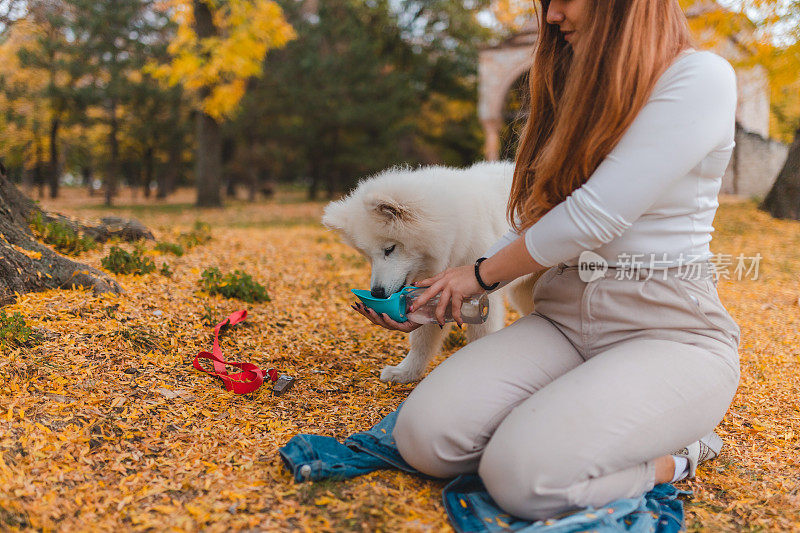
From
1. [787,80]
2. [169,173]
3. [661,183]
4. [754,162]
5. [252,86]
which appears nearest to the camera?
[661,183]

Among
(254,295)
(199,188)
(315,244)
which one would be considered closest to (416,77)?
(199,188)

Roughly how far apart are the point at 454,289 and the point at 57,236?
3.30 meters

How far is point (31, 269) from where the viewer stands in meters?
3.25

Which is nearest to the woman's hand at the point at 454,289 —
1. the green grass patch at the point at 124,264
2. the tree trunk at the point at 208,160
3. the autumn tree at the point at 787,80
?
the green grass patch at the point at 124,264

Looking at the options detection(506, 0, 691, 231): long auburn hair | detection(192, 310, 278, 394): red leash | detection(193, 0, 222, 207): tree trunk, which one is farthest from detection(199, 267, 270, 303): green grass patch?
detection(193, 0, 222, 207): tree trunk

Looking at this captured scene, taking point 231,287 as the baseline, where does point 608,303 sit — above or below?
above

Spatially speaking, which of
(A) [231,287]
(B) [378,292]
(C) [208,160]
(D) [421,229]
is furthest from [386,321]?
(C) [208,160]

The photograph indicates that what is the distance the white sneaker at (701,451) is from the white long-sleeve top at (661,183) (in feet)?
2.44

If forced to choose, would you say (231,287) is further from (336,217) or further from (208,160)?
(208,160)

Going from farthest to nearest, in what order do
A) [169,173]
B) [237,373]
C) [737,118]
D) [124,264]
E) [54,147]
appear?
[169,173] < [737,118] < [54,147] < [124,264] < [237,373]

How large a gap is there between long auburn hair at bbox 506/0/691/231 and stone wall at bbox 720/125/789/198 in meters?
15.1

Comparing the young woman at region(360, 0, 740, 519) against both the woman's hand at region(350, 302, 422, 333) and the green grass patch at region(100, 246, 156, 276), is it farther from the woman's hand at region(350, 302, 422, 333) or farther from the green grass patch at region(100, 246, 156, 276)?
the green grass patch at region(100, 246, 156, 276)

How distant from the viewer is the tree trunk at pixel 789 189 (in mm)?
8898

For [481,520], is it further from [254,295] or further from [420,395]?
[254,295]
